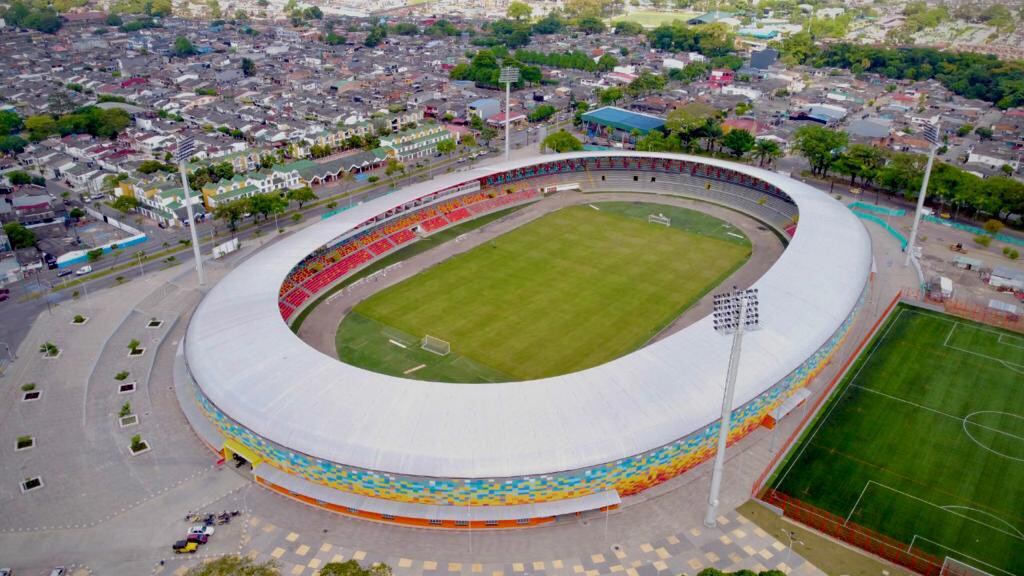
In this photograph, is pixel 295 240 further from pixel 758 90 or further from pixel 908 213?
pixel 758 90

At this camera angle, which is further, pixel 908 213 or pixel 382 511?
pixel 908 213

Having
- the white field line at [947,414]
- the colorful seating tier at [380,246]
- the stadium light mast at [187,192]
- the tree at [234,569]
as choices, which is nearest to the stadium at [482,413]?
the white field line at [947,414]

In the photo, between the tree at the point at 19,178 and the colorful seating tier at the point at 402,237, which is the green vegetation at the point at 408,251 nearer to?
the colorful seating tier at the point at 402,237

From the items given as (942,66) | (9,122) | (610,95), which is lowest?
(610,95)

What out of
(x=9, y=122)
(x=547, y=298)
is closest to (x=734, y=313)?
(x=547, y=298)

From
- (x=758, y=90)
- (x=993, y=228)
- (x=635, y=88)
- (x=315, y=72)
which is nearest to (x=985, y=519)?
(x=993, y=228)

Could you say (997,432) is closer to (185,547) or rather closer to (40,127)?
(185,547)

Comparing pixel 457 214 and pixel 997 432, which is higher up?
pixel 457 214
